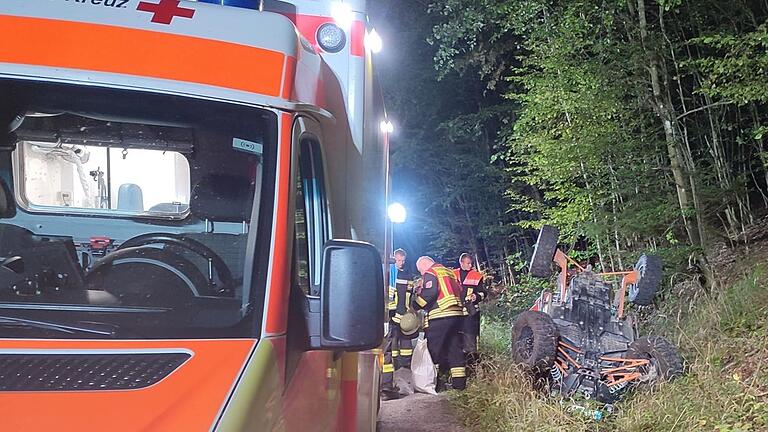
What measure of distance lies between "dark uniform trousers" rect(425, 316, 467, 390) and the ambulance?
529cm

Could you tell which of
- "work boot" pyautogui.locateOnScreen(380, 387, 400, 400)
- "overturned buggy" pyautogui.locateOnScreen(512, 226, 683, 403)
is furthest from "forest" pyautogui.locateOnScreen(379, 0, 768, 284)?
"work boot" pyautogui.locateOnScreen(380, 387, 400, 400)

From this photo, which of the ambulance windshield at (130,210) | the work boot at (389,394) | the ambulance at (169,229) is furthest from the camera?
the work boot at (389,394)

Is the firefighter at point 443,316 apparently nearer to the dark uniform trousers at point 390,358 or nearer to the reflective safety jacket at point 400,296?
the reflective safety jacket at point 400,296

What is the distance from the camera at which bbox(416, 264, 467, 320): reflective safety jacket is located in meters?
8.05

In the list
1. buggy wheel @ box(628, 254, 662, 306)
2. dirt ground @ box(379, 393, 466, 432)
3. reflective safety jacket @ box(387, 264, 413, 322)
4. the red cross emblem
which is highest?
the red cross emblem

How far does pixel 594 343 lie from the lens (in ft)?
19.9

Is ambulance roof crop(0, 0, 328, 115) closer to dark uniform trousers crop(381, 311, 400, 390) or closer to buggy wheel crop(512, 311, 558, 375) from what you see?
buggy wheel crop(512, 311, 558, 375)

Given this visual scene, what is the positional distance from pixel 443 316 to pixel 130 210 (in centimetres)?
570

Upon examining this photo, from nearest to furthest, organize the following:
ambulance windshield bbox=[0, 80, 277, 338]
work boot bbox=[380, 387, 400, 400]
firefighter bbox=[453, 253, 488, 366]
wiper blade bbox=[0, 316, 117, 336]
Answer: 1. wiper blade bbox=[0, 316, 117, 336]
2. ambulance windshield bbox=[0, 80, 277, 338]
3. work boot bbox=[380, 387, 400, 400]
4. firefighter bbox=[453, 253, 488, 366]

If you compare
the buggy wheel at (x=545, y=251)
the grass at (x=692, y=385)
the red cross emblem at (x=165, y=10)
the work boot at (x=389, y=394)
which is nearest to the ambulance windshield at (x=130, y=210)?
the red cross emblem at (x=165, y=10)

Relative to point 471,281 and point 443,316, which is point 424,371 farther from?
point 471,281

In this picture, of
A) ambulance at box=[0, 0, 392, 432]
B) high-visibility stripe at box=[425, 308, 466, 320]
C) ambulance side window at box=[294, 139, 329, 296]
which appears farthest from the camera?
high-visibility stripe at box=[425, 308, 466, 320]

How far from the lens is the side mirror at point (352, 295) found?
197cm

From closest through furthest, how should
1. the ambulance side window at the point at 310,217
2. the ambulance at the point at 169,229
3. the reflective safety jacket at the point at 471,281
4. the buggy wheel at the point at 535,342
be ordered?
the ambulance at the point at 169,229
the ambulance side window at the point at 310,217
the buggy wheel at the point at 535,342
the reflective safety jacket at the point at 471,281
